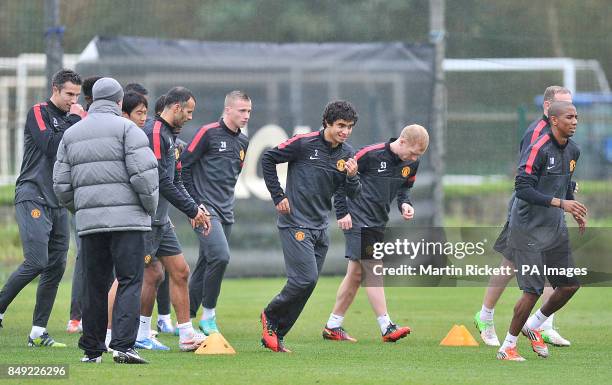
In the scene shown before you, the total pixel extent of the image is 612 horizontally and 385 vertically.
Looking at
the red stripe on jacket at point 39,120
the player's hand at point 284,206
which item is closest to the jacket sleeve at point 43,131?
the red stripe on jacket at point 39,120

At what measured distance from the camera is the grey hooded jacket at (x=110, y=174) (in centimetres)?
902

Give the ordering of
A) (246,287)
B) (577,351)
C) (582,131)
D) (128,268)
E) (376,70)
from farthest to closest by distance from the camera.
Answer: (582,131)
(376,70)
(246,287)
(577,351)
(128,268)

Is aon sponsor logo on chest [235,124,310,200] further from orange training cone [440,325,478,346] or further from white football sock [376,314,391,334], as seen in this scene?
orange training cone [440,325,478,346]

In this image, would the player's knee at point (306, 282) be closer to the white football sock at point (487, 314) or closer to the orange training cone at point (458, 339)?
the orange training cone at point (458, 339)

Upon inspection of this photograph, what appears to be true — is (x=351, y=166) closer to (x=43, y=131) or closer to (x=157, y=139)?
(x=157, y=139)

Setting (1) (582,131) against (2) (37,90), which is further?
(1) (582,131)

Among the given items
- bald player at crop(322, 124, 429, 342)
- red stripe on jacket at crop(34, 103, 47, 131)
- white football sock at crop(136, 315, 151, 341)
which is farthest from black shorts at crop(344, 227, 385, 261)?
red stripe on jacket at crop(34, 103, 47, 131)

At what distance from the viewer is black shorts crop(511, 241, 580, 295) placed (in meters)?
9.96

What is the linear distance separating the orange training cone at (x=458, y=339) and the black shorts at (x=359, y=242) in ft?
3.50

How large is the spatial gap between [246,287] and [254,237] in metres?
1.19

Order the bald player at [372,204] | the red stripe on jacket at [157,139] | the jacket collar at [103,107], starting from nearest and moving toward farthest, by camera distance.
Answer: the jacket collar at [103,107] < the red stripe on jacket at [157,139] < the bald player at [372,204]

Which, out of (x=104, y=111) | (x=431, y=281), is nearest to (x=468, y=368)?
(x=104, y=111)

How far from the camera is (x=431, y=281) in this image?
48.5ft

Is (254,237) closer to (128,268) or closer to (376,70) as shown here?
(376,70)
